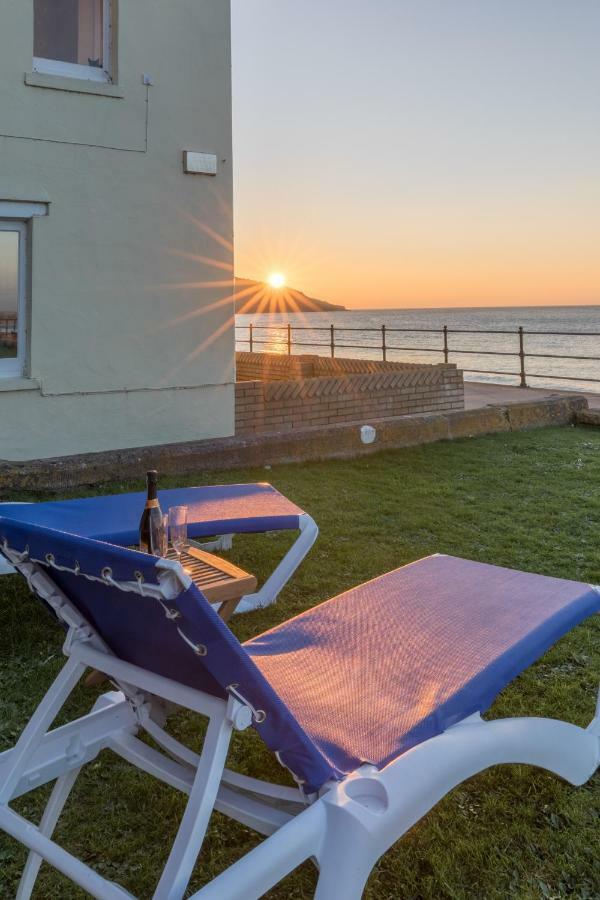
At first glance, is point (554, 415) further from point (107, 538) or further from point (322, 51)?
point (107, 538)

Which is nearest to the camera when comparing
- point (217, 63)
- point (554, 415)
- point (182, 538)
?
point (182, 538)

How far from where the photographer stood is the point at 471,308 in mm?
137375

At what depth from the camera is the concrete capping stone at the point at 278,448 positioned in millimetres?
5109

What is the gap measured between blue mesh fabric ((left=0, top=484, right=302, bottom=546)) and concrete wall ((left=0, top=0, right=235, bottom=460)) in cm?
281

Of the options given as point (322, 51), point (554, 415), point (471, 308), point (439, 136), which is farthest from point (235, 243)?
point (471, 308)

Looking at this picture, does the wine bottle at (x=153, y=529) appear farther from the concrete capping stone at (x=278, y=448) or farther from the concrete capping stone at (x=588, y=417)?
the concrete capping stone at (x=588, y=417)

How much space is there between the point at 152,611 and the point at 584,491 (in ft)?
15.3

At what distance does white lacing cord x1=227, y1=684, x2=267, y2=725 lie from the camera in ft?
4.05

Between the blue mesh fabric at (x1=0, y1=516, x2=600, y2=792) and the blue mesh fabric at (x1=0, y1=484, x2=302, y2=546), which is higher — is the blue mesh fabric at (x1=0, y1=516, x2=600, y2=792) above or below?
below

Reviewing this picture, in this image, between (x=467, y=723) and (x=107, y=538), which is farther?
(x=107, y=538)

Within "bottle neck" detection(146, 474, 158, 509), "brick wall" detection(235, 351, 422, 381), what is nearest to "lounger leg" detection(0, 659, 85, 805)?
"bottle neck" detection(146, 474, 158, 509)

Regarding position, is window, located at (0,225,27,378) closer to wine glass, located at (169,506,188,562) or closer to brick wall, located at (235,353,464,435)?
brick wall, located at (235,353,464,435)

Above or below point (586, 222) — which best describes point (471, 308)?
above

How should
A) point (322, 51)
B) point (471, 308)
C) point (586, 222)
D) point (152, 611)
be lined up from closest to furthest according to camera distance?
point (152, 611) < point (322, 51) < point (586, 222) < point (471, 308)
